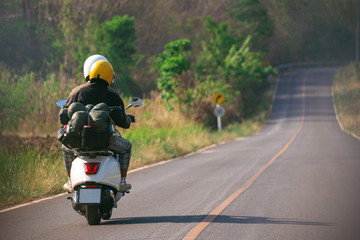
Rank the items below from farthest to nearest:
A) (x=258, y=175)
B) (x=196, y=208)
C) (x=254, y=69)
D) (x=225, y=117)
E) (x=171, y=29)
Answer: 1. (x=171, y=29)
2. (x=254, y=69)
3. (x=225, y=117)
4. (x=258, y=175)
5. (x=196, y=208)

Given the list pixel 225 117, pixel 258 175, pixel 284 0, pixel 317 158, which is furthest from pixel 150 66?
pixel 258 175

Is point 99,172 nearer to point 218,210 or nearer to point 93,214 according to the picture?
point 93,214

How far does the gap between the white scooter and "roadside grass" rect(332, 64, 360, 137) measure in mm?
27166

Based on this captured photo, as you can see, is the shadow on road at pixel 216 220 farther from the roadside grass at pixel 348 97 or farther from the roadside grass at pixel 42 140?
the roadside grass at pixel 348 97

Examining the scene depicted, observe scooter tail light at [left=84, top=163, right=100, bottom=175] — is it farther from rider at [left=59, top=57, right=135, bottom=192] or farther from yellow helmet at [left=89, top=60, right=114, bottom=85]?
yellow helmet at [left=89, top=60, right=114, bottom=85]

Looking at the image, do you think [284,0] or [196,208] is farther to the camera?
[284,0]

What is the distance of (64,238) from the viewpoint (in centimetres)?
689

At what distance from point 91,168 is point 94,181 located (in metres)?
0.17

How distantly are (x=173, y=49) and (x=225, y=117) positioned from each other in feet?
41.3

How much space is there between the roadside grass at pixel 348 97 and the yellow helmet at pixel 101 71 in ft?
88.2

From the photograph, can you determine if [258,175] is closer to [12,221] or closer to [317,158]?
[317,158]

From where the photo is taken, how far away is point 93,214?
736 centimetres

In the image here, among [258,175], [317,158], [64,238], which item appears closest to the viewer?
[64,238]

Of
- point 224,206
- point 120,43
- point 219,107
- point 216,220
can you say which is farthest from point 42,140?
point 120,43
